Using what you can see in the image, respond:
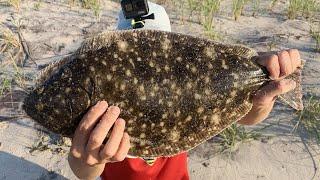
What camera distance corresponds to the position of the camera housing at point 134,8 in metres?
3.07

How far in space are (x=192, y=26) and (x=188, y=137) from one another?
3.73 m

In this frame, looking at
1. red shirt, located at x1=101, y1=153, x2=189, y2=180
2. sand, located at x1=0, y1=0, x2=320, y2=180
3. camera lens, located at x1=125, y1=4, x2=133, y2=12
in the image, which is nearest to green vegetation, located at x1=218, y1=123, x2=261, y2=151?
sand, located at x1=0, y1=0, x2=320, y2=180

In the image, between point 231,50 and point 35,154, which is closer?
point 231,50

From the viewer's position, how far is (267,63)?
2811 mm

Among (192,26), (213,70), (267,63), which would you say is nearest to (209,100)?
(213,70)

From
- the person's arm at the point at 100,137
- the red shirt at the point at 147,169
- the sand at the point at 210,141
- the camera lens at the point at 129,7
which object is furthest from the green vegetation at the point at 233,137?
the person's arm at the point at 100,137

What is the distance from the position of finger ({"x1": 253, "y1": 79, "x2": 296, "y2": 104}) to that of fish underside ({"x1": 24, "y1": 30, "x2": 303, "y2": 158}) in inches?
1.6

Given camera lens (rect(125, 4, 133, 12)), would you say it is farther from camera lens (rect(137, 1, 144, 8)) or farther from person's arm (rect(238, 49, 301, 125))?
person's arm (rect(238, 49, 301, 125))

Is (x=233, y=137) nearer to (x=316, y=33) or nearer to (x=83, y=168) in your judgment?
(x=83, y=168)

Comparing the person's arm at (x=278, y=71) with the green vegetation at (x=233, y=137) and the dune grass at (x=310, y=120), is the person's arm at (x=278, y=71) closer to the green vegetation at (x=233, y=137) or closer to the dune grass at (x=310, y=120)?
the green vegetation at (x=233, y=137)

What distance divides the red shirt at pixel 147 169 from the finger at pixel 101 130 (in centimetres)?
101

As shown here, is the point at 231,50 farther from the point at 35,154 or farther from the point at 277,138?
the point at 35,154

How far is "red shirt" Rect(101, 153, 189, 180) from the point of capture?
372 cm

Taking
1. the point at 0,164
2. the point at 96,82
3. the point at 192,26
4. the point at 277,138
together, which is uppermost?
the point at 96,82
